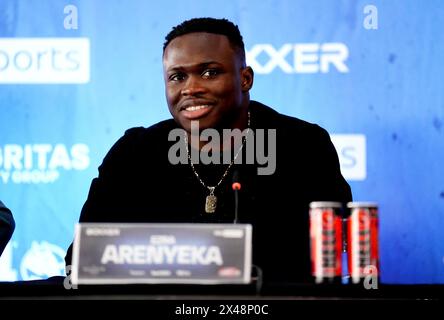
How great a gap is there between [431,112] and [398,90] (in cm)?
16

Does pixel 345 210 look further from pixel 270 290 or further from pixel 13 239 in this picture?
pixel 13 239

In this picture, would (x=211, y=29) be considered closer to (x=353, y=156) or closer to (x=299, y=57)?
(x=299, y=57)

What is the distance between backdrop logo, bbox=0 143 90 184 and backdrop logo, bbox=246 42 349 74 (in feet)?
2.59

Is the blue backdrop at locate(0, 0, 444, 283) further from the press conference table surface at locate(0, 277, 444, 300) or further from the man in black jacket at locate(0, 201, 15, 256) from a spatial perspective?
the press conference table surface at locate(0, 277, 444, 300)

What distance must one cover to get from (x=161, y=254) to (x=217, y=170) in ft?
3.25

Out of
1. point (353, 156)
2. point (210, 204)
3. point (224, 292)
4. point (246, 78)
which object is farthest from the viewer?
point (353, 156)

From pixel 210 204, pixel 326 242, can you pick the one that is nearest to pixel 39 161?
pixel 210 204

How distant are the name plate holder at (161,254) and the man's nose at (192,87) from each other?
0.95 meters

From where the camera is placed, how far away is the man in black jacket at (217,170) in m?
2.34

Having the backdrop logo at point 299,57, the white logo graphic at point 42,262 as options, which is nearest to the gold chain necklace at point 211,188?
the backdrop logo at point 299,57

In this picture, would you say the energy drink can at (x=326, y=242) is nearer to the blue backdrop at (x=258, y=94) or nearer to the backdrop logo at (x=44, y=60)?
the blue backdrop at (x=258, y=94)

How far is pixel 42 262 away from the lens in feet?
9.22

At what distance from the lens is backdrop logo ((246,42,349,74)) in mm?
2793
